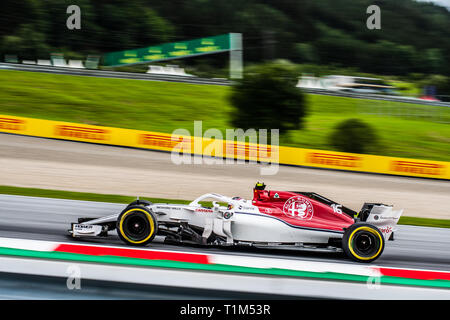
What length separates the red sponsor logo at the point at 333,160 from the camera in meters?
17.2

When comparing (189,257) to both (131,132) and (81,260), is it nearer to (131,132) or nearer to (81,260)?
(81,260)

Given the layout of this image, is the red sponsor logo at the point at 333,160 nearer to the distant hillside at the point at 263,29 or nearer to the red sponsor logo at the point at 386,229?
the red sponsor logo at the point at 386,229

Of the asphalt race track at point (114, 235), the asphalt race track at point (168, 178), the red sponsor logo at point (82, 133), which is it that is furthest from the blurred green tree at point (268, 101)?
the asphalt race track at point (114, 235)

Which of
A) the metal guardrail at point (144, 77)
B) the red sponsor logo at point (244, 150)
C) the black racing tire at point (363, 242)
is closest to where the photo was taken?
the black racing tire at point (363, 242)

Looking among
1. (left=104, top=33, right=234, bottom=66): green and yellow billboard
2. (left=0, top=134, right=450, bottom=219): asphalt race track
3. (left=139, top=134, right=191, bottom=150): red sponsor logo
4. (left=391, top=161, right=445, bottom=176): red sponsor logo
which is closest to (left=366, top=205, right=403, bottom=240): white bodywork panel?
(left=0, top=134, right=450, bottom=219): asphalt race track

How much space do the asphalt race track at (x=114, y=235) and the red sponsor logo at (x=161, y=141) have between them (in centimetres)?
656

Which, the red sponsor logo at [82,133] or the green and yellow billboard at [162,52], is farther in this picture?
the green and yellow billboard at [162,52]

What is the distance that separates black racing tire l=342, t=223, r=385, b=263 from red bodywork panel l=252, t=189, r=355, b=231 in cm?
18

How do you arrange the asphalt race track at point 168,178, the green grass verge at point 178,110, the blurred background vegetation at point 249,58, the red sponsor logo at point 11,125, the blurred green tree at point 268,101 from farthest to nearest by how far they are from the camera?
the blurred background vegetation at point 249,58 < the green grass verge at point 178,110 < the blurred green tree at point 268,101 < the red sponsor logo at point 11,125 < the asphalt race track at point 168,178

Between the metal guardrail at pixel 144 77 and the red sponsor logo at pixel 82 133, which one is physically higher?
the metal guardrail at pixel 144 77

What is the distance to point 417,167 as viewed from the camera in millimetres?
17844

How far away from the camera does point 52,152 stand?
15.7m

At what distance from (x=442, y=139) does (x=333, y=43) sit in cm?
4090
